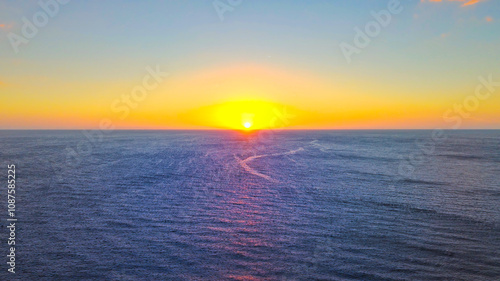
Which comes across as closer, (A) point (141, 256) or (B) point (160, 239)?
(A) point (141, 256)

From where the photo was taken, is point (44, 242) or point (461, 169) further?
point (461, 169)

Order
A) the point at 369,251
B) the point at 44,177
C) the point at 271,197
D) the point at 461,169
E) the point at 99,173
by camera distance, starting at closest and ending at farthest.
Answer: the point at 369,251
the point at 271,197
the point at 44,177
the point at 99,173
the point at 461,169

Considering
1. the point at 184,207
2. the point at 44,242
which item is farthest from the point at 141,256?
the point at 184,207

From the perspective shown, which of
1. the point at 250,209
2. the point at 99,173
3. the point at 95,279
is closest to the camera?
the point at 95,279

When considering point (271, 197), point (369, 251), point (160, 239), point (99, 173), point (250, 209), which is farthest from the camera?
point (99, 173)

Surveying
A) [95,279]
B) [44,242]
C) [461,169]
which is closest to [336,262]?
[95,279]

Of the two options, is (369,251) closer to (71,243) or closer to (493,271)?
(493,271)

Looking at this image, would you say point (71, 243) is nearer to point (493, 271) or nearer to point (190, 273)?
point (190, 273)

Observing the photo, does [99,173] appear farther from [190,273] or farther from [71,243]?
[190,273]

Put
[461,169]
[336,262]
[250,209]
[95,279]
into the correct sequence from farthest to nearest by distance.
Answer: [461,169] → [250,209] → [336,262] → [95,279]
